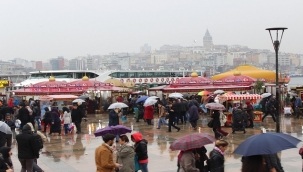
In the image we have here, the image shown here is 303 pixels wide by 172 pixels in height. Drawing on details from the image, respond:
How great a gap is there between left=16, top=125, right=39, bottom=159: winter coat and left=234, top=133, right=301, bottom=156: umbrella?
453 cm

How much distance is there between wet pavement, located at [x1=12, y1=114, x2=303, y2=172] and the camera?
36.4ft

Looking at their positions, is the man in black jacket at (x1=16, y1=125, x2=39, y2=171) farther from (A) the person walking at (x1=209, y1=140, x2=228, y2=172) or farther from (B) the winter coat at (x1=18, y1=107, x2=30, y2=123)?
(B) the winter coat at (x1=18, y1=107, x2=30, y2=123)

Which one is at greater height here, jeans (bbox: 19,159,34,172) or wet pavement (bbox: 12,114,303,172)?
jeans (bbox: 19,159,34,172)

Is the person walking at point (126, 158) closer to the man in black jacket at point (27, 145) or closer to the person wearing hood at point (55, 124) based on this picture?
the man in black jacket at point (27, 145)

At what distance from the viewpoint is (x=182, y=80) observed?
30.5 meters

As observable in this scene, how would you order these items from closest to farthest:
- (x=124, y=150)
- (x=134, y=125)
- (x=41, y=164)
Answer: (x=124, y=150)
(x=41, y=164)
(x=134, y=125)

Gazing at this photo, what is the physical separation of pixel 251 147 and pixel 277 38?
824cm

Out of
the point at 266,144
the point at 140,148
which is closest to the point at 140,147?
the point at 140,148

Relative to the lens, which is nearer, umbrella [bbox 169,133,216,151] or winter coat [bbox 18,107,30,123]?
umbrella [bbox 169,133,216,151]

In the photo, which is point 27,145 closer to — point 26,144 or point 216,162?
point 26,144

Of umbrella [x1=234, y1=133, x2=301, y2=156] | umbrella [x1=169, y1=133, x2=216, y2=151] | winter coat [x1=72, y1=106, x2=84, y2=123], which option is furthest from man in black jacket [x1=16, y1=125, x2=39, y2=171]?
winter coat [x1=72, y1=106, x2=84, y2=123]

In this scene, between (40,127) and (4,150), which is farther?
(40,127)

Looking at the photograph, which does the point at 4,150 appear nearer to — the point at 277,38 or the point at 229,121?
the point at 277,38

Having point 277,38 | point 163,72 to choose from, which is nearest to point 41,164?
point 277,38
